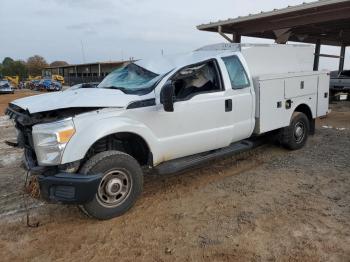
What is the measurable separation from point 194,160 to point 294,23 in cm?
994

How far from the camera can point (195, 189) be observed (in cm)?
527

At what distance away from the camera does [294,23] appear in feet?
43.6

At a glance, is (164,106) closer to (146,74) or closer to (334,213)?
(146,74)

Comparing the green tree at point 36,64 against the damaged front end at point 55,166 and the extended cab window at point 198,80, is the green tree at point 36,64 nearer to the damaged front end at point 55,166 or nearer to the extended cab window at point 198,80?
the extended cab window at point 198,80

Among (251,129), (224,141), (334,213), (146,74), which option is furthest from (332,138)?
(146,74)

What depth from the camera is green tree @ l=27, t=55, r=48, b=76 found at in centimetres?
9906

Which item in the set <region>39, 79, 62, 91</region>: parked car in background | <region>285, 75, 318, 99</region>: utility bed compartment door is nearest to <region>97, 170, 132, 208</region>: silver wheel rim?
<region>285, 75, 318, 99</region>: utility bed compartment door

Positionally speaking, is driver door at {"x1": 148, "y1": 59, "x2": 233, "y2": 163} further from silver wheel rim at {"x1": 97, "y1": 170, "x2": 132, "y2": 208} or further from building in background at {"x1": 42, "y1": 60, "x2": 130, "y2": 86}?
building in background at {"x1": 42, "y1": 60, "x2": 130, "y2": 86}

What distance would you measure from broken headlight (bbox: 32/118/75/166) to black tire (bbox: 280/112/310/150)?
4412mm

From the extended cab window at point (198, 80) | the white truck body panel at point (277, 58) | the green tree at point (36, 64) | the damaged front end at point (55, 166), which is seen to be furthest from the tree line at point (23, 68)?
the damaged front end at point (55, 166)

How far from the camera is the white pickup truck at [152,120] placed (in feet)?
13.2

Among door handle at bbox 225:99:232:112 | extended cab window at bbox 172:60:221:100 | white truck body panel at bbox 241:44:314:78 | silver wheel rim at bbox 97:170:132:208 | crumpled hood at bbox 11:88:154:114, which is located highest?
white truck body panel at bbox 241:44:314:78

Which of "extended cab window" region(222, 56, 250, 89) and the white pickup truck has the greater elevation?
"extended cab window" region(222, 56, 250, 89)

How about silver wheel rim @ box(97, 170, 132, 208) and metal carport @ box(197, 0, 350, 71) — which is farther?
metal carport @ box(197, 0, 350, 71)
